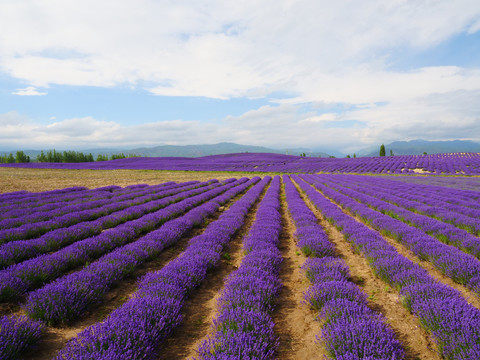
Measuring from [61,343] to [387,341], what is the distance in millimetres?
3711

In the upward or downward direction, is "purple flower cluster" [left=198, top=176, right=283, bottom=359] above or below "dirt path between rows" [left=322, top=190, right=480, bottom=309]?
above

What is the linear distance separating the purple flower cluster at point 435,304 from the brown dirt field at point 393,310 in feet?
0.47

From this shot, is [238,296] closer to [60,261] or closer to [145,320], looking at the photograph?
[145,320]

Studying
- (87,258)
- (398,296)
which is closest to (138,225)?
(87,258)

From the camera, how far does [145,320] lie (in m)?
2.76

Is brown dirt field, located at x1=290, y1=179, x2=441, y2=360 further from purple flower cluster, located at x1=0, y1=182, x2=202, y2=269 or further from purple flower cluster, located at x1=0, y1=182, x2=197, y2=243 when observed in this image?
purple flower cluster, located at x1=0, y1=182, x2=197, y2=243

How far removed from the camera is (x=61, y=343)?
2.82 meters

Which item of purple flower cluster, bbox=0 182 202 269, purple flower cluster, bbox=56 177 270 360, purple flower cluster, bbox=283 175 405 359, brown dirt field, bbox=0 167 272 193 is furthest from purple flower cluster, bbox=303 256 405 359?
brown dirt field, bbox=0 167 272 193

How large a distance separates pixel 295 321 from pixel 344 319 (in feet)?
2.74

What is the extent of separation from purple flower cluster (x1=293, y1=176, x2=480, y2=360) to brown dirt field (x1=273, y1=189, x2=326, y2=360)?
1.30m

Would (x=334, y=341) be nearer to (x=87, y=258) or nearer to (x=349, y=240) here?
(x=349, y=240)

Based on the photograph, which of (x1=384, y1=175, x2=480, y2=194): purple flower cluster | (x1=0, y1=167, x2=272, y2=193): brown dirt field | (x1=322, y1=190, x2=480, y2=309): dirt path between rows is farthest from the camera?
(x1=0, y1=167, x2=272, y2=193): brown dirt field

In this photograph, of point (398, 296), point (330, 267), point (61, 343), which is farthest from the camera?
point (330, 267)

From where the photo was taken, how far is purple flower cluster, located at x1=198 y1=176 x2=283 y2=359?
2.39 m
